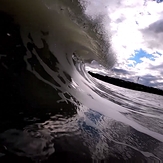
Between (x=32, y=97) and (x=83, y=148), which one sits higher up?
(x=32, y=97)

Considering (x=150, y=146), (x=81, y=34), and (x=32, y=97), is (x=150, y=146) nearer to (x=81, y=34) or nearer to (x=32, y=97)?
(x=32, y=97)

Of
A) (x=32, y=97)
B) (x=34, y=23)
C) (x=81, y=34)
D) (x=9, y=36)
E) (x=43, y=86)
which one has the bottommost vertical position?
(x=32, y=97)

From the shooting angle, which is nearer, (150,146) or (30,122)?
(30,122)

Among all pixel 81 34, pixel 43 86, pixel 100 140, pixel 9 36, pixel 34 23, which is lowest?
pixel 100 140

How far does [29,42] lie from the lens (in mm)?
2713

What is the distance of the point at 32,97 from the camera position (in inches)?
68.2

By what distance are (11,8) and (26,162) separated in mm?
2991

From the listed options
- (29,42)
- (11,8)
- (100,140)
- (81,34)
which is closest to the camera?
(100,140)

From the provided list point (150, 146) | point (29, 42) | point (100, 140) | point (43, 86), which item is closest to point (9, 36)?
point (29, 42)

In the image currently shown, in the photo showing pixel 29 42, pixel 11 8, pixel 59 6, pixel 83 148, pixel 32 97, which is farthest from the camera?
pixel 59 6

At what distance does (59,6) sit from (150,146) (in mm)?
4215

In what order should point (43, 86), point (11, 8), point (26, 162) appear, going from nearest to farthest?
point (26, 162), point (43, 86), point (11, 8)

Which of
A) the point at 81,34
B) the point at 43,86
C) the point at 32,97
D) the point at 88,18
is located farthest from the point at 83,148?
the point at 88,18

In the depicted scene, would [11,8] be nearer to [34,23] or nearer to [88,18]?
[34,23]
